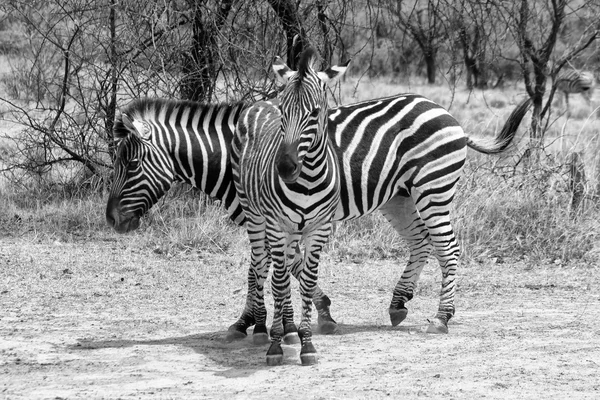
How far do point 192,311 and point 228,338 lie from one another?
92 centimetres

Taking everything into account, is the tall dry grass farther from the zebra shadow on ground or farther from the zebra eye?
the zebra eye

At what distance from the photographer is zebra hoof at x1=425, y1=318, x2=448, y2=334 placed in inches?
253

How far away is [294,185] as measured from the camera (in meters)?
5.51

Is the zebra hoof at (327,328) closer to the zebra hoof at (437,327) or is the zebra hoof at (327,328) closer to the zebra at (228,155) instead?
the zebra at (228,155)

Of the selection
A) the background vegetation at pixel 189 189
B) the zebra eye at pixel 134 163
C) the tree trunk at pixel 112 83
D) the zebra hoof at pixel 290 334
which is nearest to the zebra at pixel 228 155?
the zebra eye at pixel 134 163

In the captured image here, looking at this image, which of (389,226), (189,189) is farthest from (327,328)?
(189,189)

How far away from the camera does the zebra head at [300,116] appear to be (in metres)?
5.16

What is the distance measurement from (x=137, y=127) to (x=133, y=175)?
0.33 meters

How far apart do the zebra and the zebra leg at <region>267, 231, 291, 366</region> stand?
478 millimetres

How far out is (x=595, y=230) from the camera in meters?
9.27

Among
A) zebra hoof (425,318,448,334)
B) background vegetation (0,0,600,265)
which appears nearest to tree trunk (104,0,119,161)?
background vegetation (0,0,600,265)

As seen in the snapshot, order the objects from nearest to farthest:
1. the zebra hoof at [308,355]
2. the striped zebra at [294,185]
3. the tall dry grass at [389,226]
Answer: the striped zebra at [294,185] < the zebra hoof at [308,355] < the tall dry grass at [389,226]

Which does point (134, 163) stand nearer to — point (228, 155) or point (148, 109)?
point (148, 109)

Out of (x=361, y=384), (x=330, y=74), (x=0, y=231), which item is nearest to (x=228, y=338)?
(x=361, y=384)
